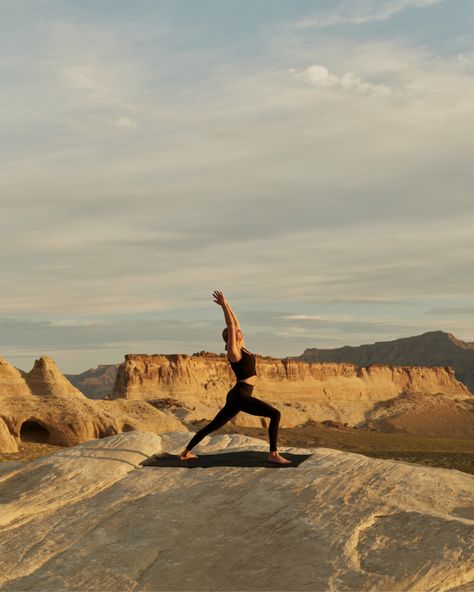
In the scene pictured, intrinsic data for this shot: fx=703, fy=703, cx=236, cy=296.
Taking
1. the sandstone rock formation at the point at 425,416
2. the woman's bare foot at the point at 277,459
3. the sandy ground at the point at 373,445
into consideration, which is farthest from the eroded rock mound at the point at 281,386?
the woman's bare foot at the point at 277,459

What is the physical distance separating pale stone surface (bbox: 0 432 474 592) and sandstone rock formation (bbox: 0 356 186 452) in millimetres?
21114

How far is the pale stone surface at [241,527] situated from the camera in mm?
6176

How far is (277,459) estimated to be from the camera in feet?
A: 28.5

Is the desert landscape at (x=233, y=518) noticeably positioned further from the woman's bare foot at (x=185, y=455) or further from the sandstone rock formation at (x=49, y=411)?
the sandstone rock formation at (x=49, y=411)

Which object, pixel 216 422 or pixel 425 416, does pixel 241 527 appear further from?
pixel 425 416

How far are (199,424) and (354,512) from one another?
125 ft

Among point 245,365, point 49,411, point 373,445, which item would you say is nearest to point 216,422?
point 245,365

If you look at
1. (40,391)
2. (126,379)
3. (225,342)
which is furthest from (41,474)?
(126,379)

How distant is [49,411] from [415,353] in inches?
5488

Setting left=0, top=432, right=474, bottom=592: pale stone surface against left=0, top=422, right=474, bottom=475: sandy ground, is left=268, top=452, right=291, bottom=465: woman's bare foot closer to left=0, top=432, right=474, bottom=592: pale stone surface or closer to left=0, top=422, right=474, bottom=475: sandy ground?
left=0, top=432, right=474, bottom=592: pale stone surface

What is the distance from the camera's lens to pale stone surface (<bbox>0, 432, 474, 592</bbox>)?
618 centimetres

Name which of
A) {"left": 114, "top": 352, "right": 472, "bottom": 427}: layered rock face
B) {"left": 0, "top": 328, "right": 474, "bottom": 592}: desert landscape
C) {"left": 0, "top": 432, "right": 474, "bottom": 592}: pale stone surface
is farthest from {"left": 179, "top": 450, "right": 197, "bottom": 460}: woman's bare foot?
{"left": 114, "top": 352, "right": 472, "bottom": 427}: layered rock face

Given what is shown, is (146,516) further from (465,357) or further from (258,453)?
(465,357)

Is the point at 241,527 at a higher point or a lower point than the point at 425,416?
higher
